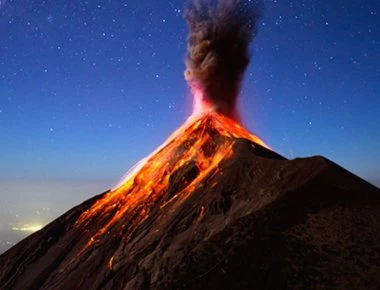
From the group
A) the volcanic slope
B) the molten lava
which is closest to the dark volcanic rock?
the volcanic slope

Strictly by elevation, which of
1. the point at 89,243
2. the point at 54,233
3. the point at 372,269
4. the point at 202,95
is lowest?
the point at 372,269

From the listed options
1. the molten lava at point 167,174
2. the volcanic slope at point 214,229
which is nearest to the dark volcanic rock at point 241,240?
the volcanic slope at point 214,229

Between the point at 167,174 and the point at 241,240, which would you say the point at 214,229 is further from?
the point at 167,174

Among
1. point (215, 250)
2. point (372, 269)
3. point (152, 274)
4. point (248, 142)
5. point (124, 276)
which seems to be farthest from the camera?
point (248, 142)

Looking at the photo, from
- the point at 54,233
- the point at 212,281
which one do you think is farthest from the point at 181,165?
the point at 212,281

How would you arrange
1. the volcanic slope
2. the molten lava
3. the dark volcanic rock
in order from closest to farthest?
the dark volcanic rock, the volcanic slope, the molten lava

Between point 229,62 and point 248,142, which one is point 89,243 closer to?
point 248,142

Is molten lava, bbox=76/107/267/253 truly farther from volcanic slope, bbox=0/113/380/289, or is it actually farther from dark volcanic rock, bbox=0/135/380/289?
dark volcanic rock, bbox=0/135/380/289
